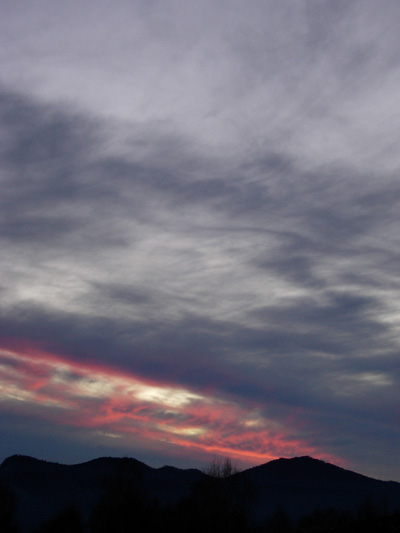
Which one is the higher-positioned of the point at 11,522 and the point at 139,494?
the point at 139,494

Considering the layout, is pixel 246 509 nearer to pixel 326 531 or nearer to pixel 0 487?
pixel 326 531

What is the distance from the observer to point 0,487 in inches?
4675

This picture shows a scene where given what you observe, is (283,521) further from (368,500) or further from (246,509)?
(246,509)

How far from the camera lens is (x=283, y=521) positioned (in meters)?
138

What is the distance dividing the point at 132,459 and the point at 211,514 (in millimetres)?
25115

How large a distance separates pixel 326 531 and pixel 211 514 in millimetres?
27091

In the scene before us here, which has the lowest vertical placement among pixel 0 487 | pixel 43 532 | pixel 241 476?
pixel 43 532

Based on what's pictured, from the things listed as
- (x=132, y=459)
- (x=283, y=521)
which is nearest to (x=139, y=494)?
(x=132, y=459)

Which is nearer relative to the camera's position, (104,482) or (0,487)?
(104,482)

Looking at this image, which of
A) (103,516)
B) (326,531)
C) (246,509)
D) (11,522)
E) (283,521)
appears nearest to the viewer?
(326,531)

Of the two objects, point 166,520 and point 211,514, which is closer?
point 211,514

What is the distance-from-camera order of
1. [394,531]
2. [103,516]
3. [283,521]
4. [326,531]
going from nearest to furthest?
1. [394,531]
2. [326,531]
3. [103,516]
4. [283,521]

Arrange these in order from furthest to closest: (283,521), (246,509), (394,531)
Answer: (283,521), (246,509), (394,531)

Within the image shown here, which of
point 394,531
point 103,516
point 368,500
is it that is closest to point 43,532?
point 103,516
